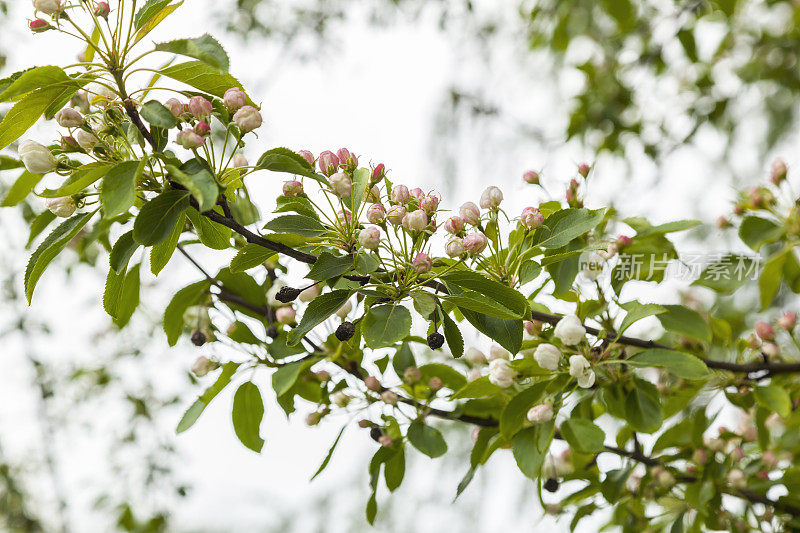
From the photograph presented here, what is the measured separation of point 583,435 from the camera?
1015 millimetres

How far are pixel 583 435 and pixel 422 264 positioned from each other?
0.36 m

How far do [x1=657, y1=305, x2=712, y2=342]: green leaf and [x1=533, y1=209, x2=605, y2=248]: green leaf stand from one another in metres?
0.25

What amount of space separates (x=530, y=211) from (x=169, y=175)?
1.52 feet

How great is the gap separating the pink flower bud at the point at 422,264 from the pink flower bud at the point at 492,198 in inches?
6.5

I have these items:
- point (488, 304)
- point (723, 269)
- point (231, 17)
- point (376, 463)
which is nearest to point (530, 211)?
point (488, 304)

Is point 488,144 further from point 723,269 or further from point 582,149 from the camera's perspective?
point 723,269

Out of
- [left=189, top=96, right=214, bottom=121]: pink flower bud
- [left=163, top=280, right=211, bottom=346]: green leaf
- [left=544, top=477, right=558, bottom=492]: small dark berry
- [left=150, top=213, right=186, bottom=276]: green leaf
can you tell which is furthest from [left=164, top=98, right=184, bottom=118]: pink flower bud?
[left=544, top=477, right=558, bottom=492]: small dark berry

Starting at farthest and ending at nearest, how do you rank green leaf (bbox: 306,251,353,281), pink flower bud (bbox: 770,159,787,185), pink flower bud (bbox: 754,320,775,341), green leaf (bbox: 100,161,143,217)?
pink flower bud (bbox: 770,159,787,185)
pink flower bud (bbox: 754,320,775,341)
green leaf (bbox: 306,251,353,281)
green leaf (bbox: 100,161,143,217)

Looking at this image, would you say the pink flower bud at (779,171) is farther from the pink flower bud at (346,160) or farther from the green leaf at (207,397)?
the green leaf at (207,397)

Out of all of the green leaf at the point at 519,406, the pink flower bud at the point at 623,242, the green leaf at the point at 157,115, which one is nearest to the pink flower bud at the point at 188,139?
the green leaf at the point at 157,115

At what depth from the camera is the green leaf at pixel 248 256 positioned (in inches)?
33.3

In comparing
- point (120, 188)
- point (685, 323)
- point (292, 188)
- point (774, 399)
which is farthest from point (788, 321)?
point (120, 188)

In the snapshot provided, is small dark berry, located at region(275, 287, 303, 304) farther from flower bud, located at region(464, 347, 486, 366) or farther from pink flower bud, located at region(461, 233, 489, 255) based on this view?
flower bud, located at region(464, 347, 486, 366)

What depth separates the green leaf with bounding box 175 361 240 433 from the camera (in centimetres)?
105
